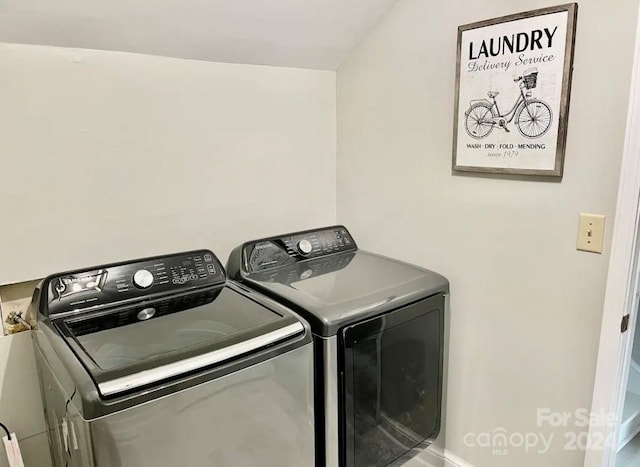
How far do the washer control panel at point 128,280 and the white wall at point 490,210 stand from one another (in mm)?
836

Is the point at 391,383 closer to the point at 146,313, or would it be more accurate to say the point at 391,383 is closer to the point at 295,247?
the point at 295,247

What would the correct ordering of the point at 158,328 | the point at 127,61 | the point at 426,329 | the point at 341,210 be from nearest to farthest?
1. the point at 158,328
2. the point at 127,61
3. the point at 426,329
4. the point at 341,210

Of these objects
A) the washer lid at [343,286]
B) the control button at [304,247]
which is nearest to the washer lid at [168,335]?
the washer lid at [343,286]

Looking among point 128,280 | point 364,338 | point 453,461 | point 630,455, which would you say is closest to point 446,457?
point 453,461

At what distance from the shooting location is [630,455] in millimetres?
2359

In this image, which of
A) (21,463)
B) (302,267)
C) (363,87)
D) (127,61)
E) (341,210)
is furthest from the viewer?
(341,210)

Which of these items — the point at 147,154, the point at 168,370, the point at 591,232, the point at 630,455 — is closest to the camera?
the point at 168,370

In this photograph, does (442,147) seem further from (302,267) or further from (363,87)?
(302,267)

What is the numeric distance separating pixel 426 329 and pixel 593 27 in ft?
3.69

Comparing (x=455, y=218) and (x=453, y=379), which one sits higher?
(x=455, y=218)

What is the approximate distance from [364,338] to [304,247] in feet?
2.01

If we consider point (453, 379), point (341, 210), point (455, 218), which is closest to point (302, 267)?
point (341, 210)

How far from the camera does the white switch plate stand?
4.85 feet

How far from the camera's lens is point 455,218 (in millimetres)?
1871
